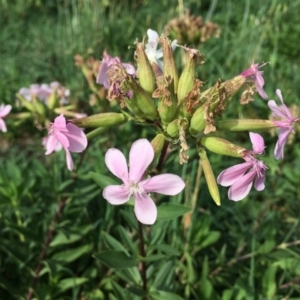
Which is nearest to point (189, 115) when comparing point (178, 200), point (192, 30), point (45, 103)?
point (178, 200)

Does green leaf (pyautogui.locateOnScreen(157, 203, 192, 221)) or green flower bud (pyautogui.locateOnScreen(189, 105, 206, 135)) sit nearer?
green flower bud (pyautogui.locateOnScreen(189, 105, 206, 135))

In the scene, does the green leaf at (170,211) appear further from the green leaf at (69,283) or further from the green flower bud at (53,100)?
the green flower bud at (53,100)

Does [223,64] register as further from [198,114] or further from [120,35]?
[198,114]

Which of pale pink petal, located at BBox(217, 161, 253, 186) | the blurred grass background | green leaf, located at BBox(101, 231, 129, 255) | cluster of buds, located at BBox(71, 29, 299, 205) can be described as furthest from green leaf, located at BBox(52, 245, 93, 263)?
pale pink petal, located at BBox(217, 161, 253, 186)

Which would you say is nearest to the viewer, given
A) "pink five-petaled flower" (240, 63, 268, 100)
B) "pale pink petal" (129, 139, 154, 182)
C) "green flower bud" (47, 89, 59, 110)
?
"pale pink petal" (129, 139, 154, 182)

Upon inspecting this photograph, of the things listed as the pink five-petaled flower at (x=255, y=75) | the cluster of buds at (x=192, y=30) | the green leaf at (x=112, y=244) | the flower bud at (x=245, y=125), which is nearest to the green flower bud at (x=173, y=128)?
the flower bud at (x=245, y=125)

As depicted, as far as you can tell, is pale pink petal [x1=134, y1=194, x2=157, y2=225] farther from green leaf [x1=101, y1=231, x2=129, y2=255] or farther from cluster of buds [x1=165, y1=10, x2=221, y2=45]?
cluster of buds [x1=165, y1=10, x2=221, y2=45]

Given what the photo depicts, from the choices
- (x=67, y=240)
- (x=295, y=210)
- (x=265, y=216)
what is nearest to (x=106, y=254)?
(x=67, y=240)
